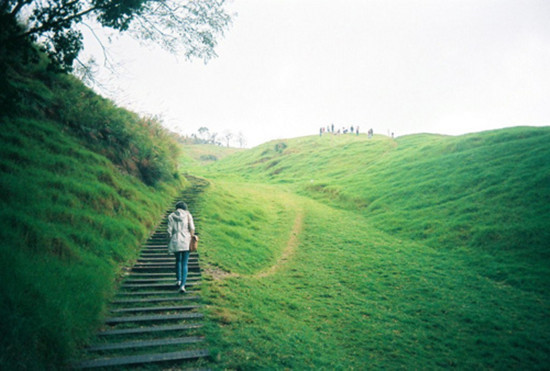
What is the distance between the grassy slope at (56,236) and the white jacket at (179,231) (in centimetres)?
192

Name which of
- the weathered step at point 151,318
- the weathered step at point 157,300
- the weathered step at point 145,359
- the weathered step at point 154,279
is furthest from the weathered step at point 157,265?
the weathered step at point 145,359

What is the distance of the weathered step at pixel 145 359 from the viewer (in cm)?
494

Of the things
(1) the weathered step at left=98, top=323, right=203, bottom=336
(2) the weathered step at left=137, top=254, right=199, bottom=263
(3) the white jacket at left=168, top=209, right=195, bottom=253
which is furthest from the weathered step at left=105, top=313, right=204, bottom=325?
(2) the weathered step at left=137, top=254, right=199, bottom=263

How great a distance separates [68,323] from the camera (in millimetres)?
5223

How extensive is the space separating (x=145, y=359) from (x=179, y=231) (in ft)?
12.8

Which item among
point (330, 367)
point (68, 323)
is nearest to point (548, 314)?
point (330, 367)

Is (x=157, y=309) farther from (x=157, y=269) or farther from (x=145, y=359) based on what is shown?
(x=157, y=269)

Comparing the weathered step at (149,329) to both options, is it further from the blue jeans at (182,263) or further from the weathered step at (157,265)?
the weathered step at (157,265)

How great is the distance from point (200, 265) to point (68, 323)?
232 inches

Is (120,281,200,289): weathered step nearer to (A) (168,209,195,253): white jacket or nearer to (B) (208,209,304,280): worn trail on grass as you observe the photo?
(A) (168,209,195,253): white jacket

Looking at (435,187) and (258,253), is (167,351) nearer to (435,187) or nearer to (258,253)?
(258,253)

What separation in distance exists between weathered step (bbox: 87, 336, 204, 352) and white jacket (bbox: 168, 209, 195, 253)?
9.37ft

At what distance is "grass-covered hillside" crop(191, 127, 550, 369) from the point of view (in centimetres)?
781

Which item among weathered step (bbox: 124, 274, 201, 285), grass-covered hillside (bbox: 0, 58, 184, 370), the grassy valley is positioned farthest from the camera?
weathered step (bbox: 124, 274, 201, 285)
